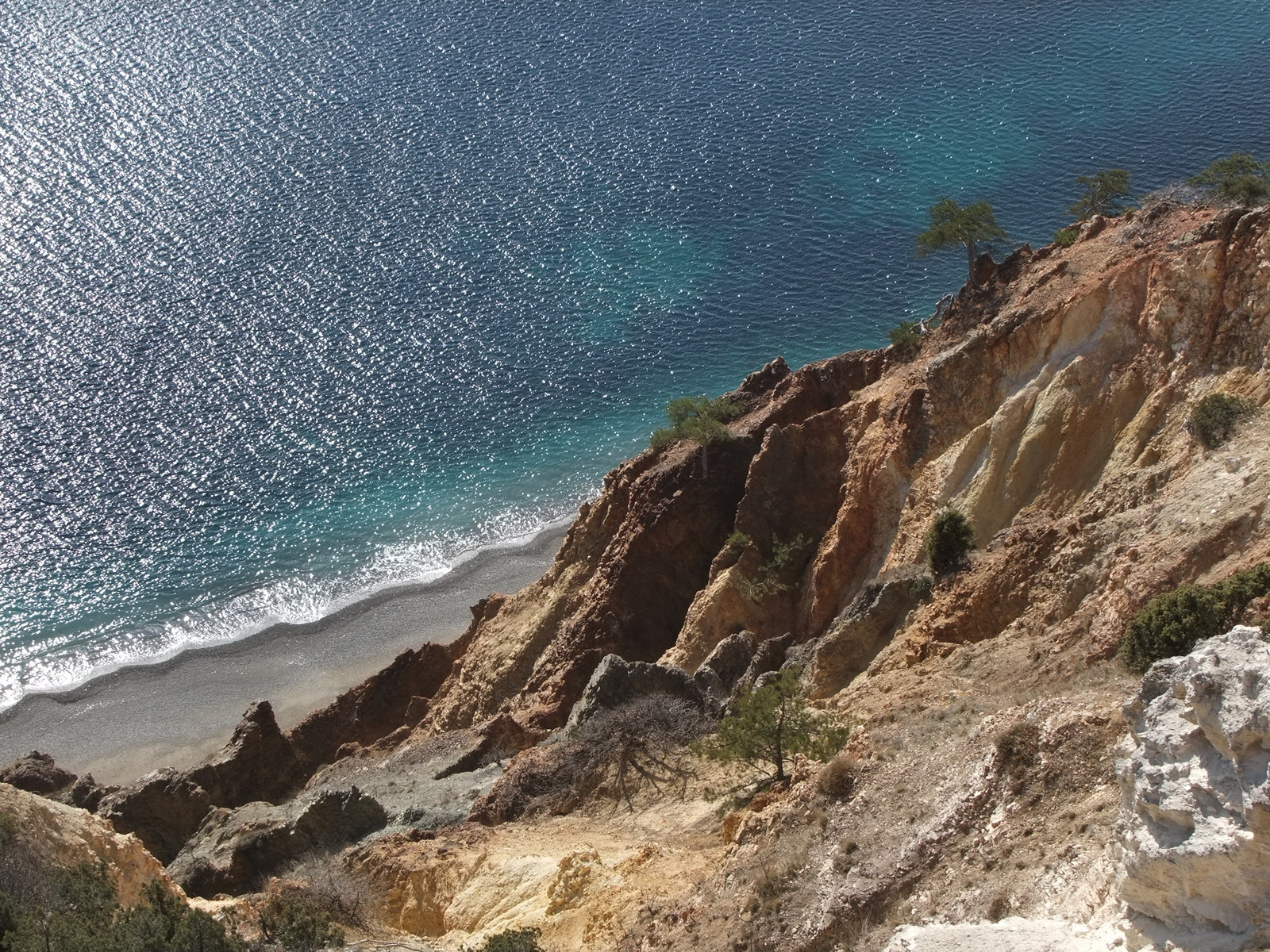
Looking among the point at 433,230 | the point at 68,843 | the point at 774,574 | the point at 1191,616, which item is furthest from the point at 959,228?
the point at 68,843

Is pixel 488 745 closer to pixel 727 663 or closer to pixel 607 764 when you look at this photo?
pixel 607 764

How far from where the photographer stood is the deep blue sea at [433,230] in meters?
71.0

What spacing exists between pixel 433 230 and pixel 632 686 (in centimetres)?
5816

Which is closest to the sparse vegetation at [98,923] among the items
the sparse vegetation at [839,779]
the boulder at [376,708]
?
the sparse vegetation at [839,779]

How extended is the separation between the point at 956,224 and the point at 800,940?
4387 centimetres

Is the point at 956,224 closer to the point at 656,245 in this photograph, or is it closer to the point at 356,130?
the point at 656,245

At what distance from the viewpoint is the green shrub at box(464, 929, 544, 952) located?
2767 cm

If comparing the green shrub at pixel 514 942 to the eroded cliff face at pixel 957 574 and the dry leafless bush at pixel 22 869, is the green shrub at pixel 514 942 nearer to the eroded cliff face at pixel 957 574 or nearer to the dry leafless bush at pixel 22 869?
the eroded cliff face at pixel 957 574

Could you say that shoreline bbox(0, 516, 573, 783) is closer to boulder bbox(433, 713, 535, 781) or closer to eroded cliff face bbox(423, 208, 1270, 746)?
eroded cliff face bbox(423, 208, 1270, 746)

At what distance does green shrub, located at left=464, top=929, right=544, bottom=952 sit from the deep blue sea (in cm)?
4095

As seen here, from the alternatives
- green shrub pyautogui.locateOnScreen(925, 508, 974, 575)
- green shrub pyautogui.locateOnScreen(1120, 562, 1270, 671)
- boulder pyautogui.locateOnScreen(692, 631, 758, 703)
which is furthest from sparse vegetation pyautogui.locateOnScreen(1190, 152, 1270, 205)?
green shrub pyautogui.locateOnScreen(1120, 562, 1270, 671)

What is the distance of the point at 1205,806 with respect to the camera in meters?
18.4

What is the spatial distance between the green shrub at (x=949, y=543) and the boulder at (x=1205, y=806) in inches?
720

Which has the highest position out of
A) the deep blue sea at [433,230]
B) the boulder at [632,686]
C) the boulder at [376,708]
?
the deep blue sea at [433,230]
